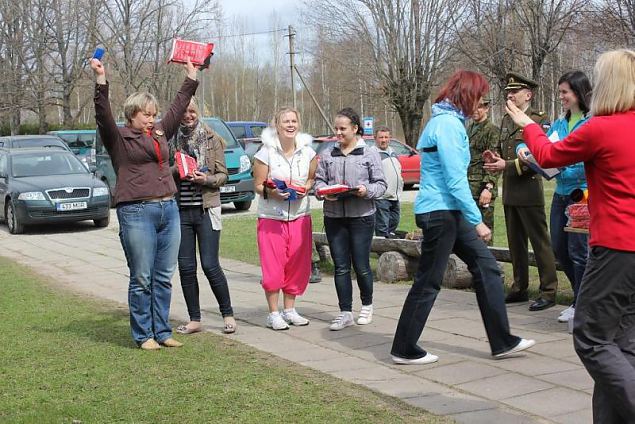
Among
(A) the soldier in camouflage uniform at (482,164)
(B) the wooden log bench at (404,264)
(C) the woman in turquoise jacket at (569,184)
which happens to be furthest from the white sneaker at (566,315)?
(B) the wooden log bench at (404,264)

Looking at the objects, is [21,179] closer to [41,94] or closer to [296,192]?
[296,192]

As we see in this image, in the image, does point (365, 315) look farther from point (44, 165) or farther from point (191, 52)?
point (44, 165)

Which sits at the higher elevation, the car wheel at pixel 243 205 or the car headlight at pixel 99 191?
the car headlight at pixel 99 191

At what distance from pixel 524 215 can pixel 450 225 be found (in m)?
2.17

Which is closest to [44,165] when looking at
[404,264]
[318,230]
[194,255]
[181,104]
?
[318,230]

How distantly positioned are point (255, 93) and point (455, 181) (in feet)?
219

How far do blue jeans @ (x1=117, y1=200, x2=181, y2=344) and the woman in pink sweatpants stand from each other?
0.93 m

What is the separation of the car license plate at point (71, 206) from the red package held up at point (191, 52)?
1071 cm

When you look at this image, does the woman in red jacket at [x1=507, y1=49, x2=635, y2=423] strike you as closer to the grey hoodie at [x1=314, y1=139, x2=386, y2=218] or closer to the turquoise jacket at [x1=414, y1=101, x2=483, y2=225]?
the turquoise jacket at [x1=414, y1=101, x2=483, y2=225]

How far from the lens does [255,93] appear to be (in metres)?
71.4

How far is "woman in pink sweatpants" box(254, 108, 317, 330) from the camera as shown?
7113 millimetres

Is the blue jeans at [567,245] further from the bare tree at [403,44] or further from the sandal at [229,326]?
the bare tree at [403,44]

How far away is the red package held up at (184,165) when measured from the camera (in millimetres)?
6668

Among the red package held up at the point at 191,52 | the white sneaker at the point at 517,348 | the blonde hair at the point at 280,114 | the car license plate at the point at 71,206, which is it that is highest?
the red package held up at the point at 191,52
